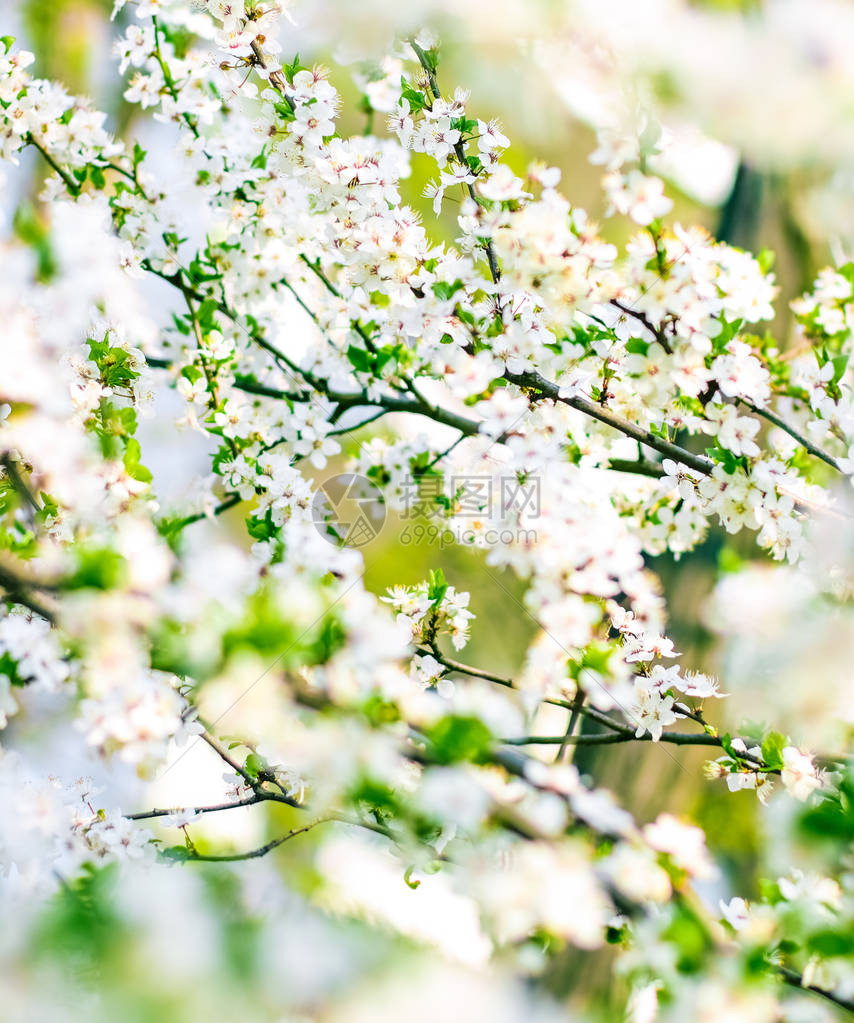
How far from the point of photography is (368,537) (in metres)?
2.22

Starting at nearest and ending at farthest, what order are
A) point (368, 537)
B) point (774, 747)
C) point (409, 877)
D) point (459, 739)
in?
point (459, 739)
point (409, 877)
point (774, 747)
point (368, 537)

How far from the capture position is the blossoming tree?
0.88 m

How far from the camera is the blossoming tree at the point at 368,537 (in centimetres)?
88

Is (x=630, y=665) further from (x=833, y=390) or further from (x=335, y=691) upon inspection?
(x=335, y=691)

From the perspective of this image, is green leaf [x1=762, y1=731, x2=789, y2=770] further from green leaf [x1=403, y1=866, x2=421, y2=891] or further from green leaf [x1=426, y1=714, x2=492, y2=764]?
green leaf [x1=426, y1=714, x2=492, y2=764]

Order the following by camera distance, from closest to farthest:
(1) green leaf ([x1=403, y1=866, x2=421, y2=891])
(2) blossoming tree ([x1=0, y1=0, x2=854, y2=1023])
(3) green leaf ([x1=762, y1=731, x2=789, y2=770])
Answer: (2) blossoming tree ([x1=0, y1=0, x2=854, y2=1023]), (1) green leaf ([x1=403, y1=866, x2=421, y2=891]), (3) green leaf ([x1=762, y1=731, x2=789, y2=770])

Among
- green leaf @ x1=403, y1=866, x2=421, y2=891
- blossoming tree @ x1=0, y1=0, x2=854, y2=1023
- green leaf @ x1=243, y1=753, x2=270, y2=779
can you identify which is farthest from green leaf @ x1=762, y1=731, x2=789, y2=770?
green leaf @ x1=243, y1=753, x2=270, y2=779

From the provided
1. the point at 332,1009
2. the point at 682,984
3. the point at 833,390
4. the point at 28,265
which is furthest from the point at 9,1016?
the point at 833,390

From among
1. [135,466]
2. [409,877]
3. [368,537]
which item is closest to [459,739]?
[409,877]

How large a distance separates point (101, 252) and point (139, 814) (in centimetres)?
117

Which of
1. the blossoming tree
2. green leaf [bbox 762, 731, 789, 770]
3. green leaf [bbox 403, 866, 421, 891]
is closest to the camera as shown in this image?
the blossoming tree

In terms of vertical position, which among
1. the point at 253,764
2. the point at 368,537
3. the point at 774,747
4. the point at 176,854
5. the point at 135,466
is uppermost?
the point at 368,537

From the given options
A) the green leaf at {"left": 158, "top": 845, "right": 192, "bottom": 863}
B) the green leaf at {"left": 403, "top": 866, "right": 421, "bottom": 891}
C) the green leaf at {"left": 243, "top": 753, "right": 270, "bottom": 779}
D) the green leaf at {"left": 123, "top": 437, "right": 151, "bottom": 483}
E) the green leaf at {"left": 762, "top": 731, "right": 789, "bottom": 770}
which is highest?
the green leaf at {"left": 762, "top": 731, "right": 789, "bottom": 770}

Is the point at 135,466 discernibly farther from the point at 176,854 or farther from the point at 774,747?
the point at 774,747
